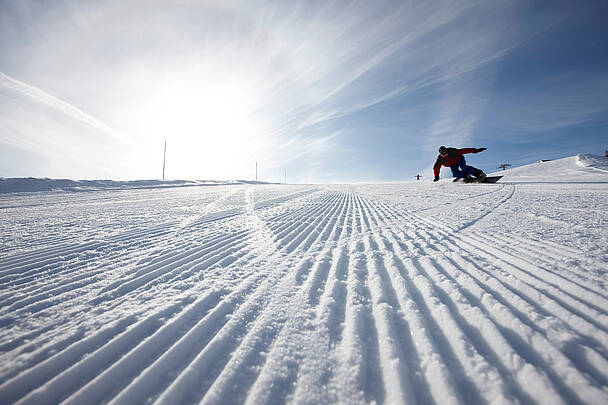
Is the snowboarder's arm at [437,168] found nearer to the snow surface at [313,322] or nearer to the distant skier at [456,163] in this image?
the distant skier at [456,163]

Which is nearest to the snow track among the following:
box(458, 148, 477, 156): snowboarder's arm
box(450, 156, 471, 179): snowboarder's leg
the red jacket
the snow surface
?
the snow surface

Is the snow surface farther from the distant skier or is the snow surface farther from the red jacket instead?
the distant skier

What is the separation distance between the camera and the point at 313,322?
59.7 inches

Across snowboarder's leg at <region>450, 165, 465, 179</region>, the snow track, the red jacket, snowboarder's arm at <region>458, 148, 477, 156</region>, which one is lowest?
the snow track

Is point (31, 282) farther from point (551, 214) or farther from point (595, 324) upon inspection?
point (551, 214)

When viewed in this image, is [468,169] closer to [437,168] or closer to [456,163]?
[456,163]

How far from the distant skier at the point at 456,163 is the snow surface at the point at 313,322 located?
9.78m

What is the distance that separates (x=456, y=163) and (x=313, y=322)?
13.8 meters

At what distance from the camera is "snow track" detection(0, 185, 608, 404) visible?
1048 millimetres

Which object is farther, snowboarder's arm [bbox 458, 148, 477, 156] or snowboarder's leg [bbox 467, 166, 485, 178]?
snowboarder's leg [bbox 467, 166, 485, 178]

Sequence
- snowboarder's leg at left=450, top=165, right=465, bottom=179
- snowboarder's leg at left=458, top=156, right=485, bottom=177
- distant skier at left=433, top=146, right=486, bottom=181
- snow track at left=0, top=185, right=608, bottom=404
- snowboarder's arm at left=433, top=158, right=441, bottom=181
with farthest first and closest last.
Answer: snowboarder's leg at left=450, top=165, right=465, bottom=179 → snowboarder's leg at left=458, top=156, right=485, bottom=177 → distant skier at left=433, top=146, right=486, bottom=181 → snowboarder's arm at left=433, top=158, right=441, bottom=181 → snow track at left=0, top=185, right=608, bottom=404

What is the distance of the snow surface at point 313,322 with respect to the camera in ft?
3.45

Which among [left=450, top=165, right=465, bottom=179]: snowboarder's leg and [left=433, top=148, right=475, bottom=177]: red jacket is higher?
[left=433, top=148, right=475, bottom=177]: red jacket

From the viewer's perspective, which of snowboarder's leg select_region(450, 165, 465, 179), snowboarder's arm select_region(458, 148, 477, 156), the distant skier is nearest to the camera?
snowboarder's arm select_region(458, 148, 477, 156)
